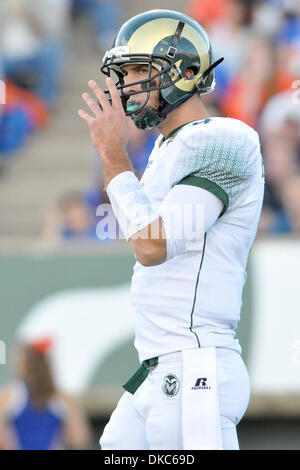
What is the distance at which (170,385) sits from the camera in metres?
3.27

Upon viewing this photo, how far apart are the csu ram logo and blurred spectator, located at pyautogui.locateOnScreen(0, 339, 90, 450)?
3003mm

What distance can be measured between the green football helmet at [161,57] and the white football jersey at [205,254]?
123mm

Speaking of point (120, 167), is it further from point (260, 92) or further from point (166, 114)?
point (260, 92)

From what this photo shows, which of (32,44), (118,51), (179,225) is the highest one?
(32,44)

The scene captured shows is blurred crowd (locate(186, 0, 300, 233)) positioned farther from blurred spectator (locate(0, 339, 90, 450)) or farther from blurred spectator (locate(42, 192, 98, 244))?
blurred spectator (locate(0, 339, 90, 450))

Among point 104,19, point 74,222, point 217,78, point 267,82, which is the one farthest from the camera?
point 104,19

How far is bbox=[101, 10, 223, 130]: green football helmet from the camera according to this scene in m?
3.37

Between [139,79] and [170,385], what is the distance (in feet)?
3.29

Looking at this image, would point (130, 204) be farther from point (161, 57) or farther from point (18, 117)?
point (18, 117)

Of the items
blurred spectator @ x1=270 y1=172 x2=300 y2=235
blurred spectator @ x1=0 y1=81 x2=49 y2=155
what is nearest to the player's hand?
blurred spectator @ x1=270 y1=172 x2=300 y2=235

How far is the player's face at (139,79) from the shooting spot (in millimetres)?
3377

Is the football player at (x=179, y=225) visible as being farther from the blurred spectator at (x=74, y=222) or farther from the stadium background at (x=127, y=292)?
the blurred spectator at (x=74, y=222)

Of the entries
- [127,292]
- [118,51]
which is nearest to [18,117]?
[127,292]

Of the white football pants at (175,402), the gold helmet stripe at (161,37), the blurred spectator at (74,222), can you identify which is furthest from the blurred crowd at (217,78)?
the white football pants at (175,402)
